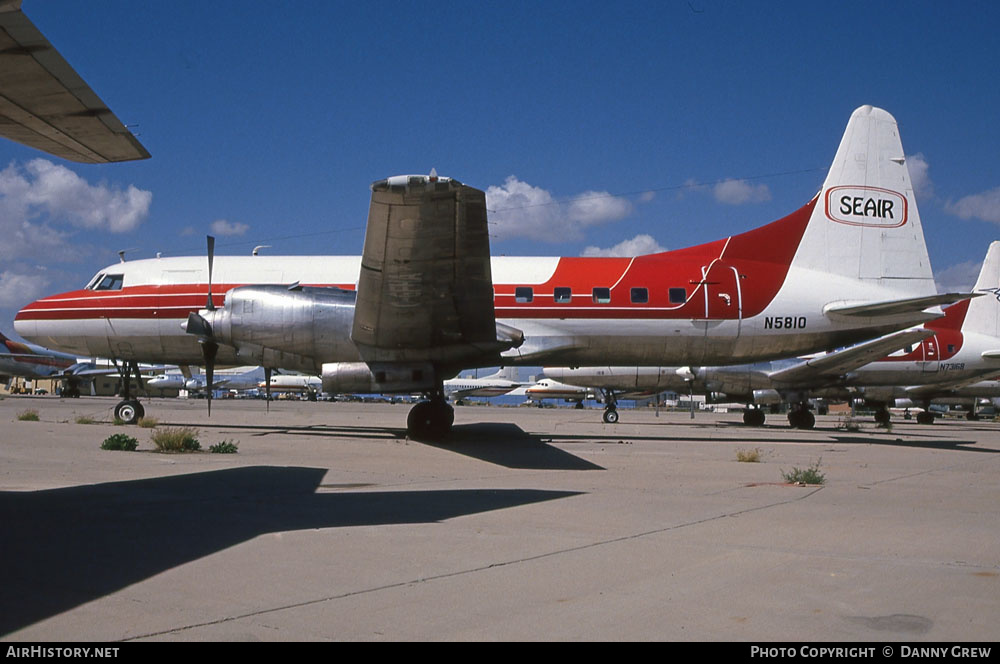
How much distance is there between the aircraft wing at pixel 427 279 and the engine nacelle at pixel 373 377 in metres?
0.23

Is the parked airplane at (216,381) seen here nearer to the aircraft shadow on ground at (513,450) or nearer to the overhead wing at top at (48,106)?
the aircraft shadow on ground at (513,450)

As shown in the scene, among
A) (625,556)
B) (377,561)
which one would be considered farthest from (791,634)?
(377,561)

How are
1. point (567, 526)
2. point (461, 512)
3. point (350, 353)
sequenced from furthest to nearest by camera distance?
point (350, 353) → point (461, 512) → point (567, 526)

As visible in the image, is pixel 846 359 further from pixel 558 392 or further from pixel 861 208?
pixel 558 392

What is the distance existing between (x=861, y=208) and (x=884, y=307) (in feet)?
9.37

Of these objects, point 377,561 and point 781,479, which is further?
point 781,479

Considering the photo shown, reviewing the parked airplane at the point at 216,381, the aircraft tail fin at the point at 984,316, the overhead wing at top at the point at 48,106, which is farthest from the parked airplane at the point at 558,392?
the overhead wing at top at the point at 48,106

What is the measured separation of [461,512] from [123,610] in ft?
12.5

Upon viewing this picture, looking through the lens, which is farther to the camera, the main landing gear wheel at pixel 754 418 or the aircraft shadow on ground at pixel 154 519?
the main landing gear wheel at pixel 754 418

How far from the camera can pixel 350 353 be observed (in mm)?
15359

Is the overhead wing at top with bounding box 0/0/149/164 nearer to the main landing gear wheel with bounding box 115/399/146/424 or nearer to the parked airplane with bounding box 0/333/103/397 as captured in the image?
the main landing gear wheel with bounding box 115/399/146/424

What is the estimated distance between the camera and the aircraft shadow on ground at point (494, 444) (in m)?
12.6

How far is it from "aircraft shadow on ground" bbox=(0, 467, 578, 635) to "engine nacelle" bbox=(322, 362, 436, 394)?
16.3 feet

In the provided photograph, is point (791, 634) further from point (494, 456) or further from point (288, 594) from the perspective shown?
point (494, 456)
